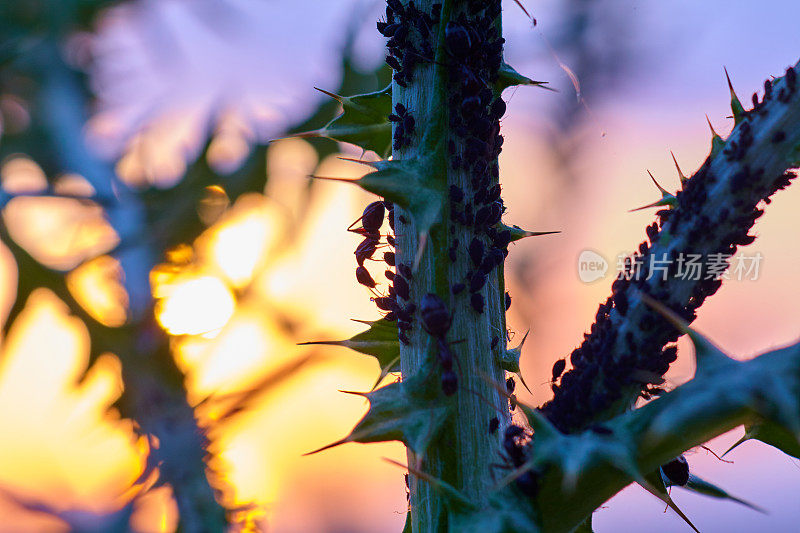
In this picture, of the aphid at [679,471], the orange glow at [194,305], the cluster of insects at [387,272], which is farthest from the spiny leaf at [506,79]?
the orange glow at [194,305]

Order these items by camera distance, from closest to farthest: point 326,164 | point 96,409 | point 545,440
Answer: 1. point 545,440
2. point 96,409
3. point 326,164

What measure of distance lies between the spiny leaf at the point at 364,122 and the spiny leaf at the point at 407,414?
0.26 metres

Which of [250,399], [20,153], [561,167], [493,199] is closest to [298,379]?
[250,399]

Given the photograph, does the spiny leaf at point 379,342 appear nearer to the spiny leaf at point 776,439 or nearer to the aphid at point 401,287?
the aphid at point 401,287

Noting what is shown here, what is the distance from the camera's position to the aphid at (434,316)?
0.45 meters

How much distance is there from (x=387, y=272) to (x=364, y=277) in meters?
0.10

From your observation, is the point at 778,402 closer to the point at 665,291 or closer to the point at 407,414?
the point at 665,291

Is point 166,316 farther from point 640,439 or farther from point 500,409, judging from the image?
point 640,439

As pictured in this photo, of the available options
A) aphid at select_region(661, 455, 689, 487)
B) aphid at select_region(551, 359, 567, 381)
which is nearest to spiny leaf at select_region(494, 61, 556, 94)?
aphid at select_region(551, 359, 567, 381)

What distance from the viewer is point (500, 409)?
0.49 m

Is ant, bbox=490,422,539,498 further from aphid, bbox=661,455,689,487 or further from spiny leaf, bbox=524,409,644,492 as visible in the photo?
aphid, bbox=661,455,689,487

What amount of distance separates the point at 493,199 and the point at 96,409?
155 centimetres

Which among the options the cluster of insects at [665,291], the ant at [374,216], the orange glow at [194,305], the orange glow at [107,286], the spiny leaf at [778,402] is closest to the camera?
the spiny leaf at [778,402]

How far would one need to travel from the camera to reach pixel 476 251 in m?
0.47
